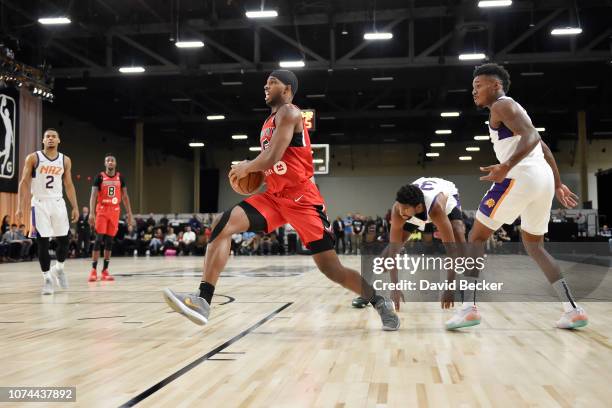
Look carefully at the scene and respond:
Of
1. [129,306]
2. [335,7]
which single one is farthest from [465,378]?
[335,7]

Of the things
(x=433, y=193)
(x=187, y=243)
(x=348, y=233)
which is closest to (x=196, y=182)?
(x=187, y=243)

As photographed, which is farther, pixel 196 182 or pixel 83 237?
pixel 196 182

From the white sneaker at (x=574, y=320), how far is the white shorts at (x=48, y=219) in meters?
5.24

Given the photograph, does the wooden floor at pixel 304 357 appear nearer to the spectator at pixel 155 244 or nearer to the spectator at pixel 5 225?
the spectator at pixel 5 225

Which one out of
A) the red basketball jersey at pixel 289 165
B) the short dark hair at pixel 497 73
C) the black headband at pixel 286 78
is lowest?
the red basketball jersey at pixel 289 165

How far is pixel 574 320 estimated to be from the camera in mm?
3879

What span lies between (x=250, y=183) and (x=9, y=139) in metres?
15.9

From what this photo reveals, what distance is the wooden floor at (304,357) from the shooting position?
2303 millimetres

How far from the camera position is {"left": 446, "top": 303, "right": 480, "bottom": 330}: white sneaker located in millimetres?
3908

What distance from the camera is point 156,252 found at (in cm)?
2006

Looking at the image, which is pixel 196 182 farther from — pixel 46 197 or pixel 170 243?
pixel 46 197

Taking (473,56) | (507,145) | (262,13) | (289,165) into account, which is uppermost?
(262,13)

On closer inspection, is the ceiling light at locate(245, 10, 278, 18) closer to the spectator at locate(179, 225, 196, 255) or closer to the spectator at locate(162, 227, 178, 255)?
the spectator at locate(179, 225, 196, 255)

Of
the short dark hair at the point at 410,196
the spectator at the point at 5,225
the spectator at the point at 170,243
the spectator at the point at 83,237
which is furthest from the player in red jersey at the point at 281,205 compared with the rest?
the spectator at the point at 170,243
